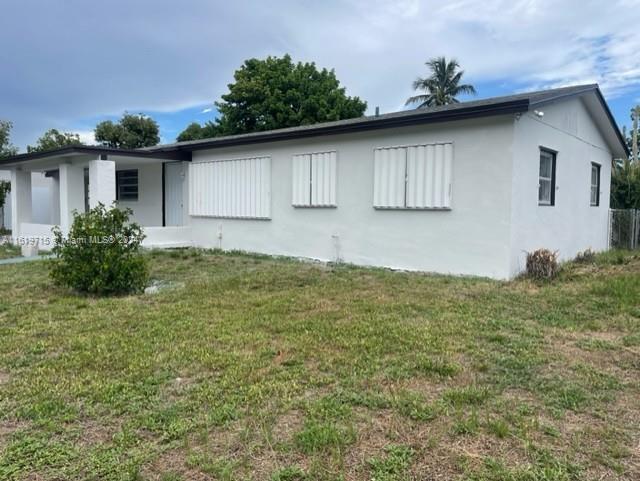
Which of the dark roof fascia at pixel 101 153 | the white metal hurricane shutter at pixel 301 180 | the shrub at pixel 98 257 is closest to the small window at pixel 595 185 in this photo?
the white metal hurricane shutter at pixel 301 180

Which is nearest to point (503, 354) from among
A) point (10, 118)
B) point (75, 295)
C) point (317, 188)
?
point (75, 295)

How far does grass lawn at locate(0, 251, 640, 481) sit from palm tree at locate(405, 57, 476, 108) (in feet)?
99.0

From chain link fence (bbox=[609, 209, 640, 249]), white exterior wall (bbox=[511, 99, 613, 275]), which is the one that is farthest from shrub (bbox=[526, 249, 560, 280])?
chain link fence (bbox=[609, 209, 640, 249])

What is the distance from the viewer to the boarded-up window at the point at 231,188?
11.4 metres

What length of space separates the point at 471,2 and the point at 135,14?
7.96 m

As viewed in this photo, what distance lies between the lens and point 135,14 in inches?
424

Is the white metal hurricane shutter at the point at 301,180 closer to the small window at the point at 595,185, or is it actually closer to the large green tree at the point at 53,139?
the small window at the point at 595,185

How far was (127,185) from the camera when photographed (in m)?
15.0

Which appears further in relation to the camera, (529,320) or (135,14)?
(135,14)

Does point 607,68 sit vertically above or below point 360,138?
above

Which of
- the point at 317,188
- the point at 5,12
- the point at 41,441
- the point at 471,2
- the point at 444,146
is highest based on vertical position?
the point at 471,2

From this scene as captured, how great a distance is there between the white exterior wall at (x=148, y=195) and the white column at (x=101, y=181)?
2.55 m

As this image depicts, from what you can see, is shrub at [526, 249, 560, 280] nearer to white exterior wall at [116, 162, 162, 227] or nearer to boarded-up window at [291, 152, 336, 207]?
boarded-up window at [291, 152, 336, 207]

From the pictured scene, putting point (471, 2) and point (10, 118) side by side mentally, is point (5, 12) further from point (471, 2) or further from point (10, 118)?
point (10, 118)
